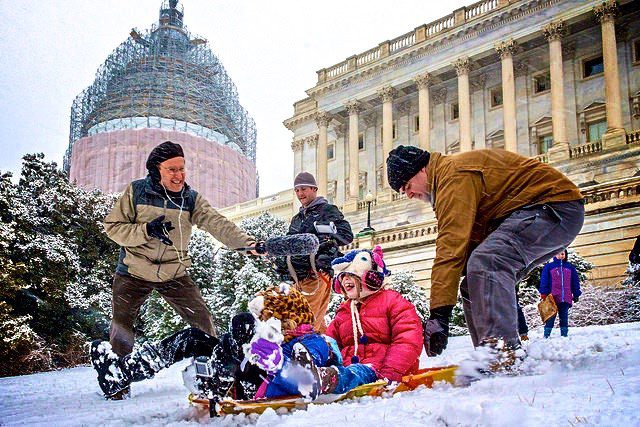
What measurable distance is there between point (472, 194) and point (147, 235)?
227cm

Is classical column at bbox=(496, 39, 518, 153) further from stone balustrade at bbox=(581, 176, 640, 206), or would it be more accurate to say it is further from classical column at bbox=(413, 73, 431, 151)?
stone balustrade at bbox=(581, 176, 640, 206)

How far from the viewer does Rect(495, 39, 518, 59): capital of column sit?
960 inches

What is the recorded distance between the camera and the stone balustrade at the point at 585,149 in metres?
20.3

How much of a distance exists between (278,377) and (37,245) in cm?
887

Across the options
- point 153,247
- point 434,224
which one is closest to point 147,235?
point 153,247

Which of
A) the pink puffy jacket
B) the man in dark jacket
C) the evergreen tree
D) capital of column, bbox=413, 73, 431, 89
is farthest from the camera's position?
capital of column, bbox=413, 73, 431, 89

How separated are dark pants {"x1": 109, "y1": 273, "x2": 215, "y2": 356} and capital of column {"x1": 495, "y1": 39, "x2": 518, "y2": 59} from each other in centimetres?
2315

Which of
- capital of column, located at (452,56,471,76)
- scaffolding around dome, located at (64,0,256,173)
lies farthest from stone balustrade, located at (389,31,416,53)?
scaffolding around dome, located at (64,0,256,173)

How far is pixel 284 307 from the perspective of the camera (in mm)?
2562

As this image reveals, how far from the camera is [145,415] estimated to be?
9.38 feet

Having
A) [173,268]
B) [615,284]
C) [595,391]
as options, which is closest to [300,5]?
[615,284]

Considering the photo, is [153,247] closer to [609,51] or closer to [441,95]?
[609,51]

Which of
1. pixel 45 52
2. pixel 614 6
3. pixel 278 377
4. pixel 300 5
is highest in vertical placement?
pixel 614 6

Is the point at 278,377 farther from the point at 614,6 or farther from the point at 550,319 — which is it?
the point at 614,6
